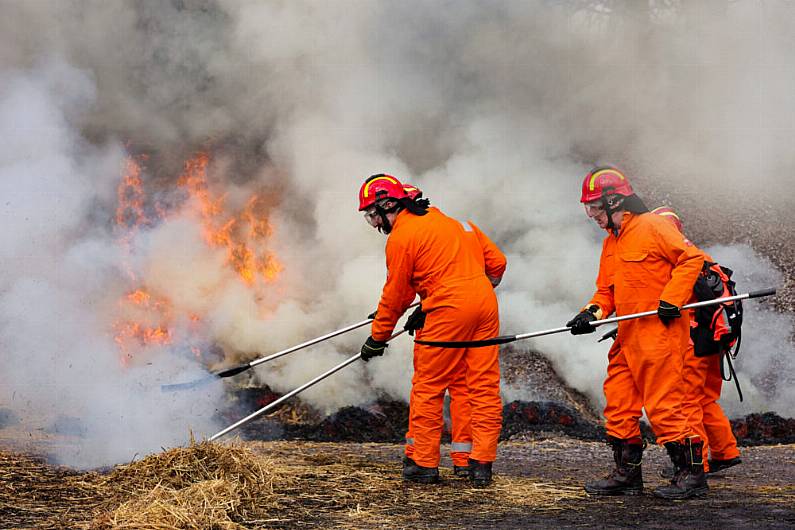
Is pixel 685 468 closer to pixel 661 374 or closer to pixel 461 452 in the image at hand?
pixel 661 374

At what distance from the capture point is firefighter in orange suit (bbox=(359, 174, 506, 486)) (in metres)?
5.55

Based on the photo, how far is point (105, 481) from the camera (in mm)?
5234

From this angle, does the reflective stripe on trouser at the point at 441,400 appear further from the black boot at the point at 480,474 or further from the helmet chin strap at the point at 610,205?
the helmet chin strap at the point at 610,205

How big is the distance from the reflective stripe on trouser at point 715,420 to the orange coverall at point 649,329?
3.51 feet

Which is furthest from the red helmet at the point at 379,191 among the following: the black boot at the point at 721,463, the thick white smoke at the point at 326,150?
the thick white smoke at the point at 326,150

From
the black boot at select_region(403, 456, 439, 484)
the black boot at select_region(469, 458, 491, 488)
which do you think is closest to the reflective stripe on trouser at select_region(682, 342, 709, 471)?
the black boot at select_region(469, 458, 491, 488)

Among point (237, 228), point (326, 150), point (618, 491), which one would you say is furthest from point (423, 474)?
point (326, 150)

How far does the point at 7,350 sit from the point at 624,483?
650 cm

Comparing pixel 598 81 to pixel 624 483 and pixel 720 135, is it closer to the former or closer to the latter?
pixel 720 135

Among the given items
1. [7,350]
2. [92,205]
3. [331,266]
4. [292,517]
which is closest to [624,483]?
[292,517]

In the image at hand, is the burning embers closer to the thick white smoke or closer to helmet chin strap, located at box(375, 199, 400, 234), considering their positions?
the thick white smoke

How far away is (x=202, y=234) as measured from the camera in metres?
10.8

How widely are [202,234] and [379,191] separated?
5588 mm

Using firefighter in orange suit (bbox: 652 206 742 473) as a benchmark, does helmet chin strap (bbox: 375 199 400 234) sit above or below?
above
